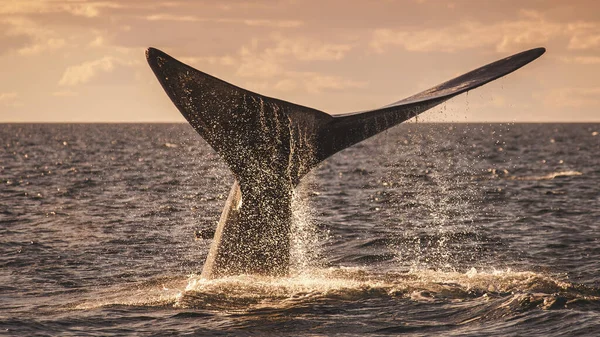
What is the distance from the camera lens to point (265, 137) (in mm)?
9891

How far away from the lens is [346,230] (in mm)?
20500

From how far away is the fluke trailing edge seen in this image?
9.23m

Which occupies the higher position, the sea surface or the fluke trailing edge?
the fluke trailing edge

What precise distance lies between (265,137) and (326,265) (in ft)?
18.0

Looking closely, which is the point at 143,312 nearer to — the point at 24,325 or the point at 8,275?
the point at 24,325

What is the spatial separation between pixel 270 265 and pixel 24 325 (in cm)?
297

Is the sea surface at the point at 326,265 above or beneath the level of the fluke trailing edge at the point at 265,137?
beneath

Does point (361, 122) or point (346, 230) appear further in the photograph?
point (346, 230)

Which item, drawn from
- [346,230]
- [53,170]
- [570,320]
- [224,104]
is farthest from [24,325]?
[53,170]

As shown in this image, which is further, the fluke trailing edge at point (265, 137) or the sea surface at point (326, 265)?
the sea surface at point (326, 265)

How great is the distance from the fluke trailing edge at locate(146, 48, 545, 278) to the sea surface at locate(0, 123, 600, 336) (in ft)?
1.78

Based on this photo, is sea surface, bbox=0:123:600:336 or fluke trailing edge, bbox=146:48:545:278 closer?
fluke trailing edge, bbox=146:48:545:278

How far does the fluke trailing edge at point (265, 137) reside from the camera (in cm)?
923

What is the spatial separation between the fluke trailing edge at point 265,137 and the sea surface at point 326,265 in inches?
21.3
